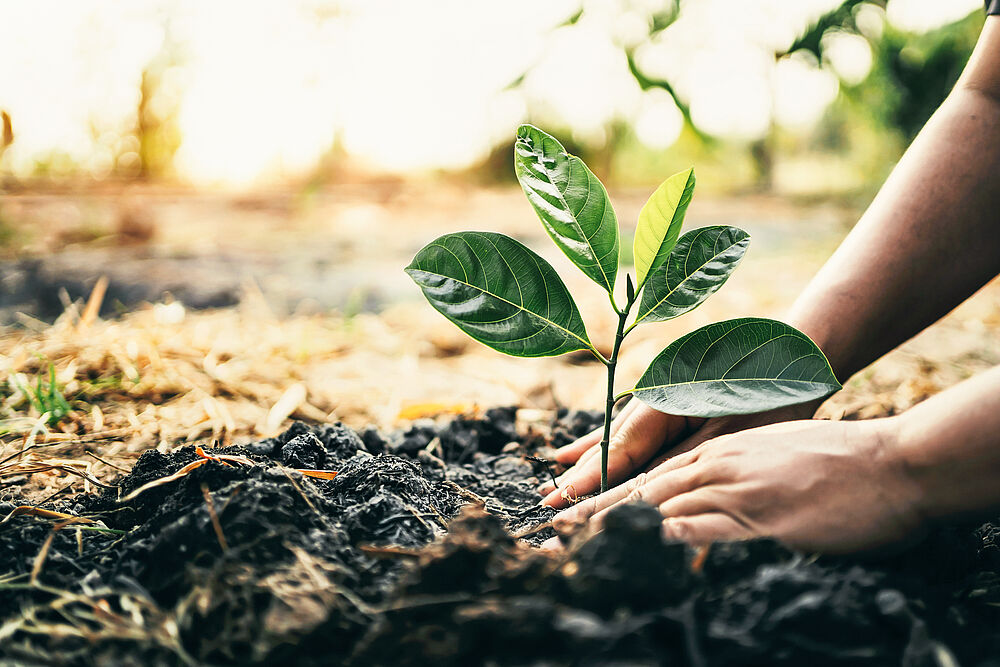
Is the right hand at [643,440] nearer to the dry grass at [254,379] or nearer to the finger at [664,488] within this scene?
the finger at [664,488]

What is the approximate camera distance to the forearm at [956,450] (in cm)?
65

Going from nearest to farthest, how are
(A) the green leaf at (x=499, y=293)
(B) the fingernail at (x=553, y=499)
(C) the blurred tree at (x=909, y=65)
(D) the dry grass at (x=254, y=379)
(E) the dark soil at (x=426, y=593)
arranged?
(E) the dark soil at (x=426, y=593) → (A) the green leaf at (x=499, y=293) → (B) the fingernail at (x=553, y=499) → (D) the dry grass at (x=254, y=379) → (C) the blurred tree at (x=909, y=65)

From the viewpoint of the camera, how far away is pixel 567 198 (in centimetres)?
80

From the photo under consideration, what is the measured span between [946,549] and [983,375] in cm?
25

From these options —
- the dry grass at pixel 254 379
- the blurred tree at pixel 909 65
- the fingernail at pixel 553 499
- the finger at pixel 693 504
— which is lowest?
the dry grass at pixel 254 379

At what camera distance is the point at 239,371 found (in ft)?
5.97

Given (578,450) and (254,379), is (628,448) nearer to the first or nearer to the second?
(578,450)

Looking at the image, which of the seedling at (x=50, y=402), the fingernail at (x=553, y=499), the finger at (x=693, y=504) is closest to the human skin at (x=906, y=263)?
the fingernail at (x=553, y=499)

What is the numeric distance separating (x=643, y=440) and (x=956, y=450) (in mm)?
421

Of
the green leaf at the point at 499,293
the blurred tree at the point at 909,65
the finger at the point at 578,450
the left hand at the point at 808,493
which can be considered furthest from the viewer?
the blurred tree at the point at 909,65

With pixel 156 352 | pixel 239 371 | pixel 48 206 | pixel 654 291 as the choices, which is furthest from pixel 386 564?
pixel 48 206

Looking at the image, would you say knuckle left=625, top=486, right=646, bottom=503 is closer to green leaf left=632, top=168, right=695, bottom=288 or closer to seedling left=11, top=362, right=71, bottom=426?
green leaf left=632, top=168, right=695, bottom=288

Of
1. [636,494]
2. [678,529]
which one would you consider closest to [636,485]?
[636,494]

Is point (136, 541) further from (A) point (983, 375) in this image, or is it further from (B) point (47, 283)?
(B) point (47, 283)
